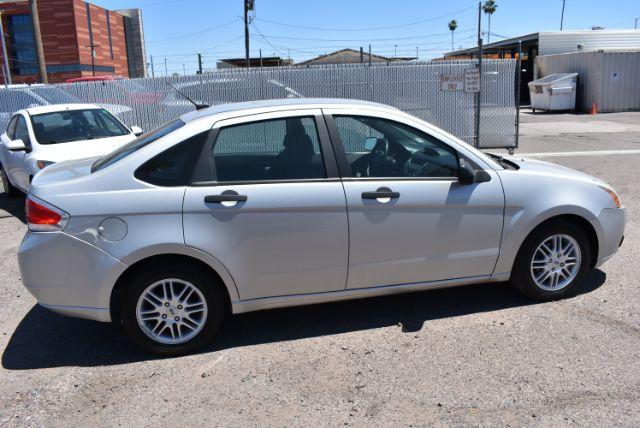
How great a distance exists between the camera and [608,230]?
4.76 m

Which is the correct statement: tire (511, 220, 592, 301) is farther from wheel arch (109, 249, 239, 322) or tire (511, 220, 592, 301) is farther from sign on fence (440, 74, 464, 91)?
sign on fence (440, 74, 464, 91)

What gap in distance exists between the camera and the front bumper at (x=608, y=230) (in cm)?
471

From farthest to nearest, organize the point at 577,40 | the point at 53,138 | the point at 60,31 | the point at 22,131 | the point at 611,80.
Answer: the point at 60,31 < the point at 577,40 < the point at 611,80 < the point at 22,131 < the point at 53,138

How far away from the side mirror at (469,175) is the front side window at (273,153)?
1012 millimetres

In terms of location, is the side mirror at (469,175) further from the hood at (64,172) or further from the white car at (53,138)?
the white car at (53,138)

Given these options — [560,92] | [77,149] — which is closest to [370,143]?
[77,149]

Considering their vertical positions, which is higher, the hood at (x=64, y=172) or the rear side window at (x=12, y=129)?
the rear side window at (x=12, y=129)

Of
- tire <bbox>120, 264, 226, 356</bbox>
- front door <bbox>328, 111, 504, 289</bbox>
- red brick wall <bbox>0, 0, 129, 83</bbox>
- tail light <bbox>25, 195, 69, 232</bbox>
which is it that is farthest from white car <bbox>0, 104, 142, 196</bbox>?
red brick wall <bbox>0, 0, 129, 83</bbox>

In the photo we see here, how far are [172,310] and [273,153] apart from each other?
4.37 ft

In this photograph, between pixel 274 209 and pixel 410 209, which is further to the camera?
pixel 410 209

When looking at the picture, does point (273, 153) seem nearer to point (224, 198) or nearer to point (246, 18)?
point (224, 198)

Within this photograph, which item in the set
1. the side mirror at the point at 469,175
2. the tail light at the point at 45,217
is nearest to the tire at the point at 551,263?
the side mirror at the point at 469,175

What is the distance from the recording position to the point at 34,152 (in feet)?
27.3

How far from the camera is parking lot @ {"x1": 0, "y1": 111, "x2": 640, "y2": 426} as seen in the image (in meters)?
3.34
